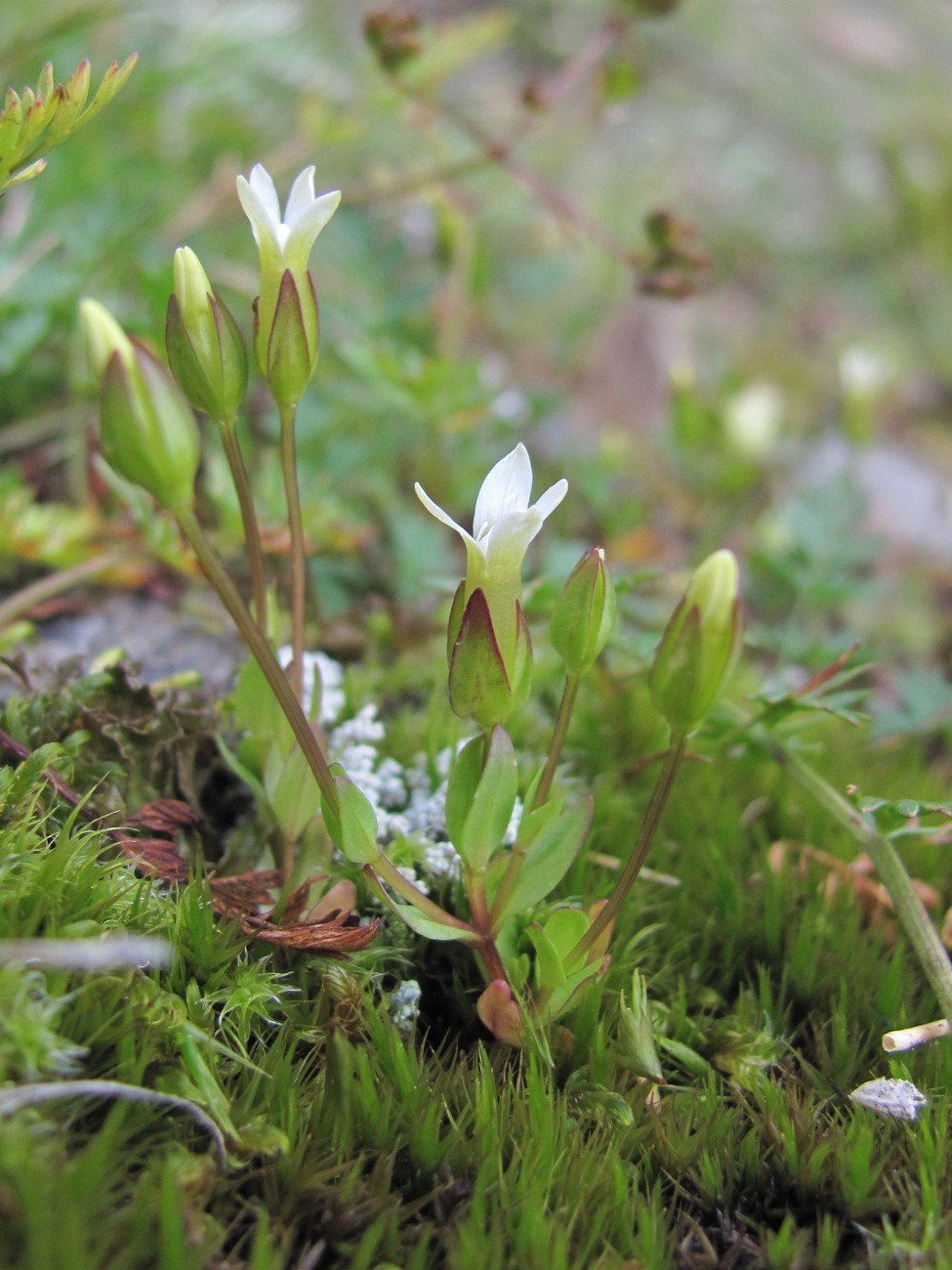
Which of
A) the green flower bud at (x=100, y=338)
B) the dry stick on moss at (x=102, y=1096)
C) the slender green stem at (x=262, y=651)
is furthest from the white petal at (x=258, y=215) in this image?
Result: the dry stick on moss at (x=102, y=1096)

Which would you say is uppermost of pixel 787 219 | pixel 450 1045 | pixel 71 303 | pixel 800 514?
pixel 71 303

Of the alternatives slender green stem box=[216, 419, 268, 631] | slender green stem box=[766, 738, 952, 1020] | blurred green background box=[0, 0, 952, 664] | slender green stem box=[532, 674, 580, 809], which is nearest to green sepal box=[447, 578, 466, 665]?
slender green stem box=[532, 674, 580, 809]

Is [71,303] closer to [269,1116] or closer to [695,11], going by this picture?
[269,1116]

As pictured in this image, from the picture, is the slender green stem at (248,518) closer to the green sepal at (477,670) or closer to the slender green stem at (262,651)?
the slender green stem at (262,651)

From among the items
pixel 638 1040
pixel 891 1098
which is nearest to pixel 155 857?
pixel 638 1040

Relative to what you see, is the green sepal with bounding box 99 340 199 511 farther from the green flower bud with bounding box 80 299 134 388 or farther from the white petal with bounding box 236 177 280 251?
the white petal with bounding box 236 177 280 251

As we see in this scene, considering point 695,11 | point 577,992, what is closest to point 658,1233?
point 577,992

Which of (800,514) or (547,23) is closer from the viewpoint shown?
(800,514)
